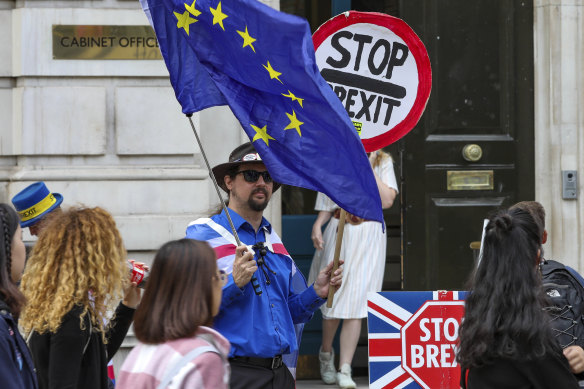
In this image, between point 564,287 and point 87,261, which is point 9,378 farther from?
point 564,287

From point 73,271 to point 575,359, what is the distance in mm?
2122

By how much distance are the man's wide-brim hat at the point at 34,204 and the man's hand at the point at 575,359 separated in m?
3.15

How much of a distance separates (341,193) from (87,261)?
115 cm

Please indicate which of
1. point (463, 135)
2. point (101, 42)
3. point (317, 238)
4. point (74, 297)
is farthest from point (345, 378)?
point (74, 297)

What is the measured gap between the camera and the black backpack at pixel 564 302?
4566 millimetres

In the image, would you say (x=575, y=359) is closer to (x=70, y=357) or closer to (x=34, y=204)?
(x=70, y=357)

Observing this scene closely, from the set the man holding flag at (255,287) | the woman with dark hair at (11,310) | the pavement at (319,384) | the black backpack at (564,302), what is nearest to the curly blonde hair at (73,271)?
the man holding flag at (255,287)

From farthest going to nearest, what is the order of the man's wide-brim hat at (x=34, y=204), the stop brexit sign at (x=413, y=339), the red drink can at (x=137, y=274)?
1. the man's wide-brim hat at (x=34, y=204)
2. the stop brexit sign at (x=413, y=339)
3. the red drink can at (x=137, y=274)

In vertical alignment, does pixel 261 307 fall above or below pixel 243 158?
below

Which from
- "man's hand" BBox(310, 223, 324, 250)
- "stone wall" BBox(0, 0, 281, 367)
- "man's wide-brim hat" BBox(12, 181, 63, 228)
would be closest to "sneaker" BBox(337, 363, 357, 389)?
"man's hand" BBox(310, 223, 324, 250)

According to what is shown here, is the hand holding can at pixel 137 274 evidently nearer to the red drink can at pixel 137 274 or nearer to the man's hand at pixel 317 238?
the red drink can at pixel 137 274

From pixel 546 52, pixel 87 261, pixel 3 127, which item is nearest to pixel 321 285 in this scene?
pixel 87 261

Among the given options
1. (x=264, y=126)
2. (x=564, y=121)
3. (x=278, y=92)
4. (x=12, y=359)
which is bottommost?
(x=12, y=359)

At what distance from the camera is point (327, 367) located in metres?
8.75
